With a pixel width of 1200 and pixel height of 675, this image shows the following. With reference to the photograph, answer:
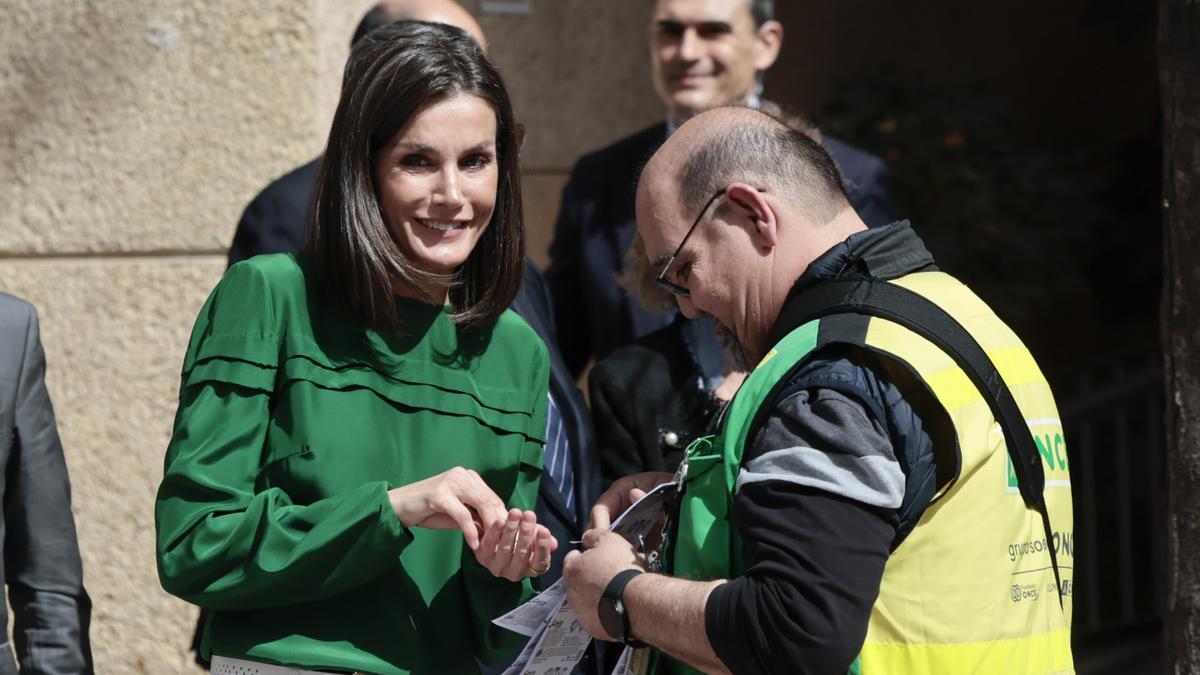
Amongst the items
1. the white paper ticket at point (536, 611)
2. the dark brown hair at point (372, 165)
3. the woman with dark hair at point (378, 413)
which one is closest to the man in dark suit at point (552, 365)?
the woman with dark hair at point (378, 413)

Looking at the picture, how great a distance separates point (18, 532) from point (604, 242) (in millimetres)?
1738

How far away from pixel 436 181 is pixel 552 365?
877mm

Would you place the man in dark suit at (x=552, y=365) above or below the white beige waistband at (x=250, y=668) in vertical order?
above

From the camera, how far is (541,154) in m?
4.87

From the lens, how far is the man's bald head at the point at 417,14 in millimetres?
3447

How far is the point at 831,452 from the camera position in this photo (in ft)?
5.94

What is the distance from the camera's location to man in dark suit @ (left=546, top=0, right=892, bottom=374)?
3.73m

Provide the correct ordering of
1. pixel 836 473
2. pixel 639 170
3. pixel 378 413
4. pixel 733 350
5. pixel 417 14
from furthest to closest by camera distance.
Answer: pixel 639 170
pixel 417 14
pixel 733 350
pixel 378 413
pixel 836 473

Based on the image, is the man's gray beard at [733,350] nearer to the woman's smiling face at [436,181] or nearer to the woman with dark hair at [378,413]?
the woman with dark hair at [378,413]

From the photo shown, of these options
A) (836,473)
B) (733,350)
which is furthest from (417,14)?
(836,473)

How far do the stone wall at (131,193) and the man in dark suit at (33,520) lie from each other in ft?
4.83

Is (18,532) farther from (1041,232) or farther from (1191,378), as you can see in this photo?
(1041,232)

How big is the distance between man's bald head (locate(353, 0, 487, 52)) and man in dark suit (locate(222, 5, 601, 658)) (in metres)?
0.47

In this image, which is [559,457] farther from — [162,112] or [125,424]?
[162,112]
